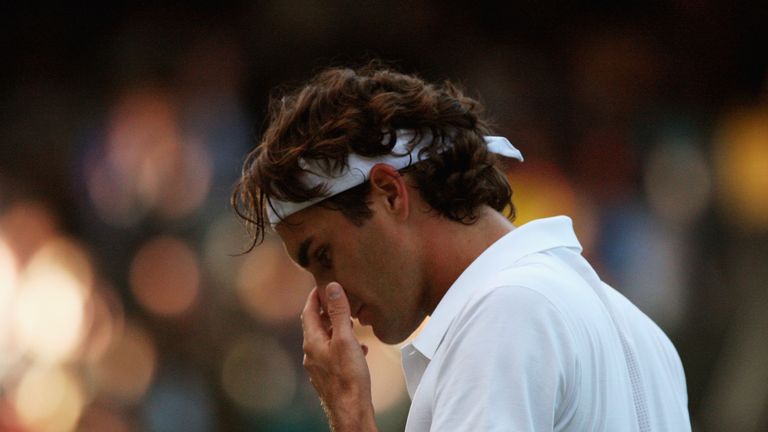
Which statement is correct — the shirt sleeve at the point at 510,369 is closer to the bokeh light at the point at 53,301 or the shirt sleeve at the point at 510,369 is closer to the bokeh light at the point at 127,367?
the bokeh light at the point at 127,367

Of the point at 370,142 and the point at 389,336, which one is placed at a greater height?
the point at 370,142

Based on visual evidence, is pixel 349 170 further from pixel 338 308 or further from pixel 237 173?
pixel 237 173

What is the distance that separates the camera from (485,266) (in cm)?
172

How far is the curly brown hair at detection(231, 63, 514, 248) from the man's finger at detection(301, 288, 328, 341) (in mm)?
188

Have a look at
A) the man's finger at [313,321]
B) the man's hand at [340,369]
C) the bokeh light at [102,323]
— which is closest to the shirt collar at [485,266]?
the man's hand at [340,369]

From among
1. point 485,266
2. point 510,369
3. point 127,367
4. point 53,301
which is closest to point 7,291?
point 53,301

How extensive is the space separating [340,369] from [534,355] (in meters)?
0.48

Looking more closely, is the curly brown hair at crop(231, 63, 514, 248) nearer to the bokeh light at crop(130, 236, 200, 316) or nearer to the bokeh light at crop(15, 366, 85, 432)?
the bokeh light at crop(130, 236, 200, 316)

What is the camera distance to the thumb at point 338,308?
1.85 meters

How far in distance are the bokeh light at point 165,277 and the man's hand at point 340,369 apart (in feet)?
13.5

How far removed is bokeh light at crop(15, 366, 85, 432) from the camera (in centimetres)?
590

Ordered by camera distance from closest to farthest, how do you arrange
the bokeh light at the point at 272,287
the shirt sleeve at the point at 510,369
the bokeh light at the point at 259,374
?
the shirt sleeve at the point at 510,369, the bokeh light at the point at 259,374, the bokeh light at the point at 272,287

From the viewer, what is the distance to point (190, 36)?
19.8 feet

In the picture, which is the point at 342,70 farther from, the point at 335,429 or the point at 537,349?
the point at 537,349
